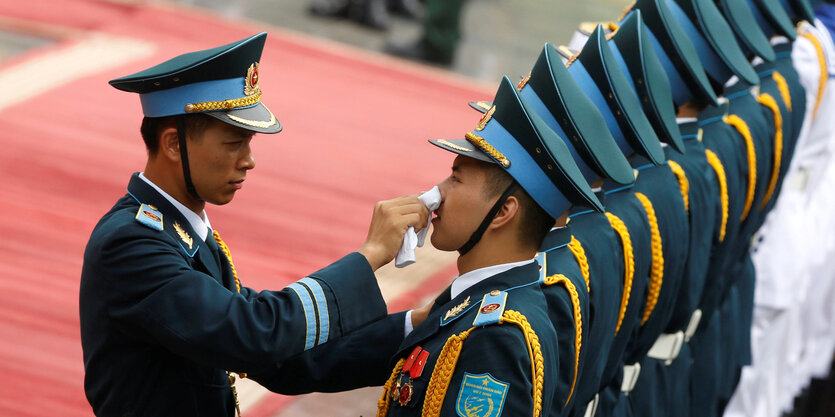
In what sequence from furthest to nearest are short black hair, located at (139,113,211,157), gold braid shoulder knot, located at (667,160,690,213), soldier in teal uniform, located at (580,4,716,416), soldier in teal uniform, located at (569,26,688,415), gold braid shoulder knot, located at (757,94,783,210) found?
1. gold braid shoulder knot, located at (757,94,783,210)
2. gold braid shoulder knot, located at (667,160,690,213)
3. soldier in teal uniform, located at (580,4,716,416)
4. soldier in teal uniform, located at (569,26,688,415)
5. short black hair, located at (139,113,211,157)

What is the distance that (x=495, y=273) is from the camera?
2.28 metres

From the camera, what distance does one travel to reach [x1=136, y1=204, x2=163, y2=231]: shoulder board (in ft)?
7.09

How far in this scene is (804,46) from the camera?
478 centimetres

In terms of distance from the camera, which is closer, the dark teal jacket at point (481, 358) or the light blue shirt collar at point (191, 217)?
the dark teal jacket at point (481, 358)

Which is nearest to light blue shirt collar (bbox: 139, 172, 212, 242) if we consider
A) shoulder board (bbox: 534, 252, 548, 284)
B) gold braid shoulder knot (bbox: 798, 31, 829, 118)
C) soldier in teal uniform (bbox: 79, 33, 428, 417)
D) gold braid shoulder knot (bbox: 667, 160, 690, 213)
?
soldier in teal uniform (bbox: 79, 33, 428, 417)

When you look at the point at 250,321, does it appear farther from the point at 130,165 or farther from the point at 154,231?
the point at 130,165

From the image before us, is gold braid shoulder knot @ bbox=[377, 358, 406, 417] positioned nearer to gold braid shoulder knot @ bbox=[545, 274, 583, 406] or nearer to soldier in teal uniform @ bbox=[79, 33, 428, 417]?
soldier in teal uniform @ bbox=[79, 33, 428, 417]

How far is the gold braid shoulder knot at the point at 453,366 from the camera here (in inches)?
83.4

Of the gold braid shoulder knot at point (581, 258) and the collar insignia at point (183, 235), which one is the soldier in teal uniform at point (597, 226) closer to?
the gold braid shoulder knot at point (581, 258)

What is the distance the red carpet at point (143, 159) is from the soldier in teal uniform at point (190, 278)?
1.76 meters

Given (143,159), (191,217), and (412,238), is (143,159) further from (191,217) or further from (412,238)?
(412,238)

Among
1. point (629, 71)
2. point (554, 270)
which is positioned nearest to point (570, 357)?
point (554, 270)

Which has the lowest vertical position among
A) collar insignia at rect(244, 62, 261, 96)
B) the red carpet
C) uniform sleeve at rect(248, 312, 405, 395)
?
the red carpet

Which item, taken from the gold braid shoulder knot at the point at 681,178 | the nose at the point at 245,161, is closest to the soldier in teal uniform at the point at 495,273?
the nose at the point at 245,161
